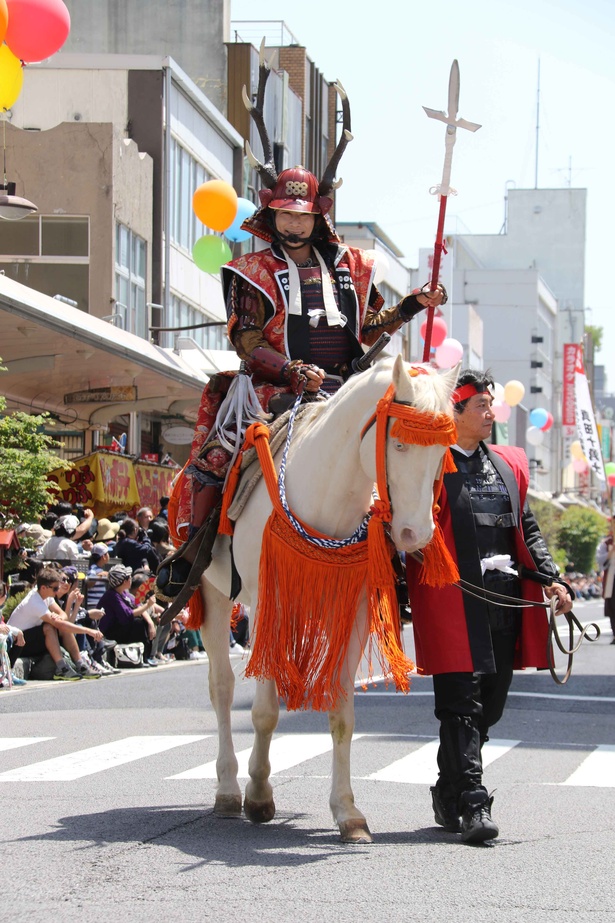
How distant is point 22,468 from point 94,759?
7.80m

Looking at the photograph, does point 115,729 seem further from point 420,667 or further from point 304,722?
point 420,667

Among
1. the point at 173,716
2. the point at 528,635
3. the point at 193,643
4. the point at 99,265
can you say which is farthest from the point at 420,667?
the point at 99,265

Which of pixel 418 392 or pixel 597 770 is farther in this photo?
pixel 597 770

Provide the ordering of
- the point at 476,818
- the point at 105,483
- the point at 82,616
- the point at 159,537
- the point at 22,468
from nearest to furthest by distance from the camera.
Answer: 1. the point at 476,818
2. the point at 22,468
3. the point at 82,616
4. the point at 159,537
5. the point at 105,483

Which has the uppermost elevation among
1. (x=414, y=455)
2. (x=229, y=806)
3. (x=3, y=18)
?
(x=3, y=18)

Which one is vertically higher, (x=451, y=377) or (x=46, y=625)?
(x=451, y=377)

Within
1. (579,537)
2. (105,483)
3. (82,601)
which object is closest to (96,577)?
(82,601)

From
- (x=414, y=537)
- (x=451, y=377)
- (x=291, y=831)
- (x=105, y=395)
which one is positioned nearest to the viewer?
(x=414, y=537)

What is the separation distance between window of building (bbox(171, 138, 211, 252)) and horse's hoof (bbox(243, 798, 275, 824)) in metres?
28.7

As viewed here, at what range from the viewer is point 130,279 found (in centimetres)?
3222

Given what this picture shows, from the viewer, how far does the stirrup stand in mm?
7348

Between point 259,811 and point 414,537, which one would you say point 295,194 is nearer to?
point 414,537

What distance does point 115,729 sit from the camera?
37.1 feet

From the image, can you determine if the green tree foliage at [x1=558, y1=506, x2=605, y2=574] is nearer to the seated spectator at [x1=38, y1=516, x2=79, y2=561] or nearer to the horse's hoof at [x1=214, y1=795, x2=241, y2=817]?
the seated spectator at [x1=38, y1=516, x2=79, y2=561]
